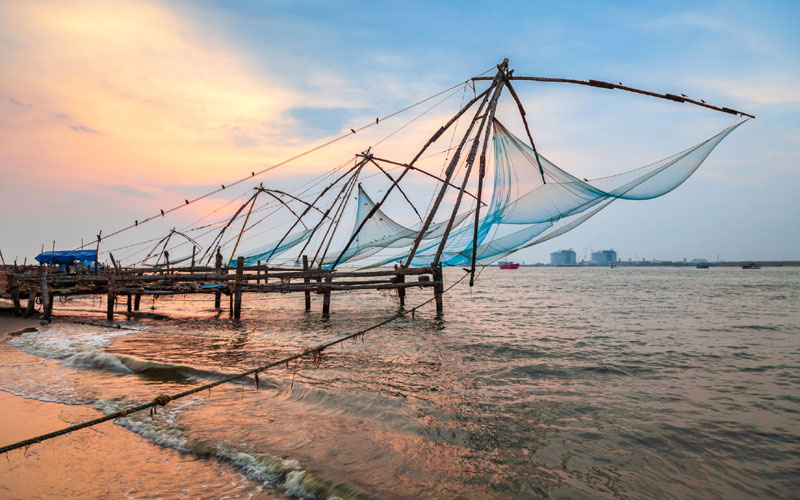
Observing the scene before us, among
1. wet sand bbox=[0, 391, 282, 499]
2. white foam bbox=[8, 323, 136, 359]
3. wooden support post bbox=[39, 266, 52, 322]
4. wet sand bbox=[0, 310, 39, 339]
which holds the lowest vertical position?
wet sand bbox=[0, 310, 39, 339]

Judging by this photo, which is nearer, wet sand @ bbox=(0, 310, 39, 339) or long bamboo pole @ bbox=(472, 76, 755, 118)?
long bamboo pole @ bbox=(472, 76, 755, 118)

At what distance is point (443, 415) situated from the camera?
16.1 feet

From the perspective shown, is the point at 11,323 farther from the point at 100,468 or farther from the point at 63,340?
the point at 100,468

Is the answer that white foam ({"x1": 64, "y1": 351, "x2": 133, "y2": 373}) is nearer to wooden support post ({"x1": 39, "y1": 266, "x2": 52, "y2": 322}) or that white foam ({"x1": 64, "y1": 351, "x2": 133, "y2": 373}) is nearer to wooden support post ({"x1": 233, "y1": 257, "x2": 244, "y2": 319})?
wooden support post ({"x1": 233, "y1": 257, "x2": 244, "y2": 319})

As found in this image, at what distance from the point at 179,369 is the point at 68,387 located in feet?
4.80

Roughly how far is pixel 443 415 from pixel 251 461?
85.2 inches

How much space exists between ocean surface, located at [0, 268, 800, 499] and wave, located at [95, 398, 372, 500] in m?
0.02

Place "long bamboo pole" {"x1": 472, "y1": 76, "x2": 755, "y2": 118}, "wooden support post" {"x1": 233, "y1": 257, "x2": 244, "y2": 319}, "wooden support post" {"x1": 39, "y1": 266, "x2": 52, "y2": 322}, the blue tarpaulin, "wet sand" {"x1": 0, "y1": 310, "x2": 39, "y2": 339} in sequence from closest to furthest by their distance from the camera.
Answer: "long bamboo pole" {"x1": 472, "y1": 76, "x2": 755, "y2": 118}
"wet sand" {"x1": 0, "y1": 310, "x2": 39, "y2": 339}
"wooden support post" {"x1": 39, "y1": 266, "x2": 52, "y2": 322}
"wooden support post" {"x1": 233, "y1": 257, "x2": 244, "y2": 319}
the blue tarpaulin

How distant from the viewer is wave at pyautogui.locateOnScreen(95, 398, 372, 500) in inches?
131

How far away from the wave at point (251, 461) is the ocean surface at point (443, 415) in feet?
0.05

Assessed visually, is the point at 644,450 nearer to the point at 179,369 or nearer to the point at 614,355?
the point at 614,355

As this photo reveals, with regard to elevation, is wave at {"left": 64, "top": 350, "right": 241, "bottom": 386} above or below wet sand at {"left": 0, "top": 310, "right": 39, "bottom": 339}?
above

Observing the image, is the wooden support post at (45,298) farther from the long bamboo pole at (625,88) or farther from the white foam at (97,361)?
the long bamboo pole at (625,88)

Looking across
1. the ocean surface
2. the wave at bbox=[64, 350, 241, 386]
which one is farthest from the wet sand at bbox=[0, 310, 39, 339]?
the wave at bbox=[64, 350, 241, 386]
